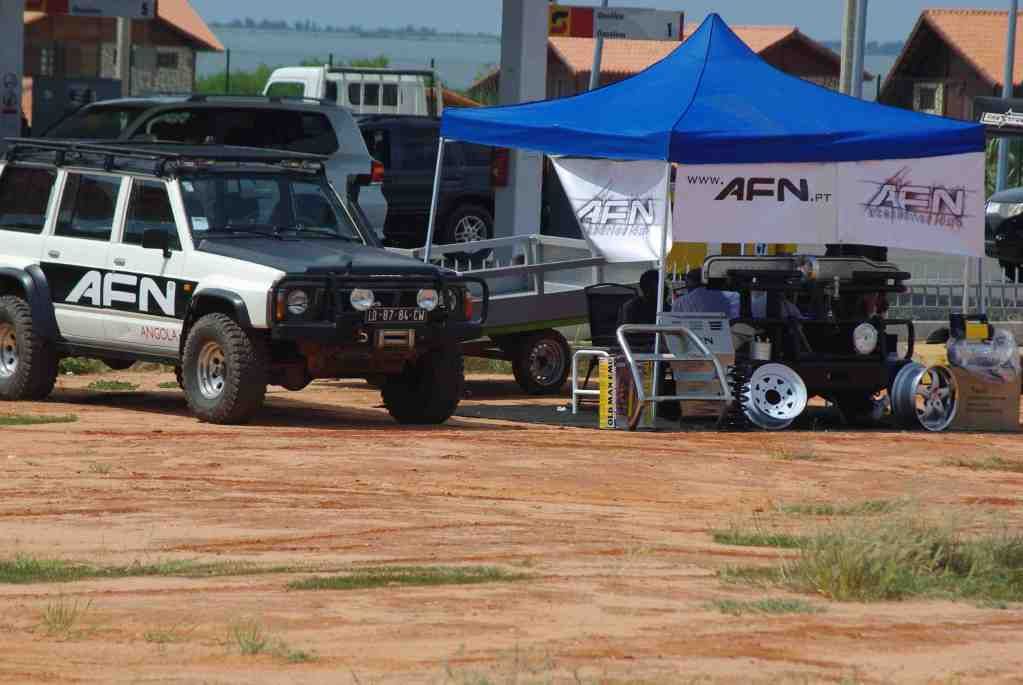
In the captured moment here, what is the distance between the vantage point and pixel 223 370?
14797 mm

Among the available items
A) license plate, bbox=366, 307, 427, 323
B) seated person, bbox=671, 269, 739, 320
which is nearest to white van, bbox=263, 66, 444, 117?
seated person, bbox=671, 269, 739, 320

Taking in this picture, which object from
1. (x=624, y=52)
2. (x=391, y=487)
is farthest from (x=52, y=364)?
(x=624, y=52)

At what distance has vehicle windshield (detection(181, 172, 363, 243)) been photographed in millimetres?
15305

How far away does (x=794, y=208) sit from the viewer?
54.8ft

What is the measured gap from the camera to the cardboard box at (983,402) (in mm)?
16547

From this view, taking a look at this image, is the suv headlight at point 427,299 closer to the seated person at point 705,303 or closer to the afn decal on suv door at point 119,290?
the afn decal on suv door at point 119,290

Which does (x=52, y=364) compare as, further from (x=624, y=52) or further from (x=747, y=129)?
(x=624, y=52)

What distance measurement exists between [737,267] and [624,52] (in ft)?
187

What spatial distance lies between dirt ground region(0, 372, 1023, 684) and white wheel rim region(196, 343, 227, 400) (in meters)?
0.25

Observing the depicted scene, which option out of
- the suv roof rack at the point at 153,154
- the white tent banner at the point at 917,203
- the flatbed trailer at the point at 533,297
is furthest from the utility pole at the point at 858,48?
the suv roof rack at the point at 153,154

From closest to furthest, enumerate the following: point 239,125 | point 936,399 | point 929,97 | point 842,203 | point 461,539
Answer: point 461,539 < point 936,399 < point 842,203 < point 239,125 < point 929,97

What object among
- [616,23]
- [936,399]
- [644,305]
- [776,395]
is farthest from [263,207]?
[616,23]

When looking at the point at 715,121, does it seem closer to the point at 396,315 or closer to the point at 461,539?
the point at 396,315

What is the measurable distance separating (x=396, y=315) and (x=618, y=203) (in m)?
3.46
